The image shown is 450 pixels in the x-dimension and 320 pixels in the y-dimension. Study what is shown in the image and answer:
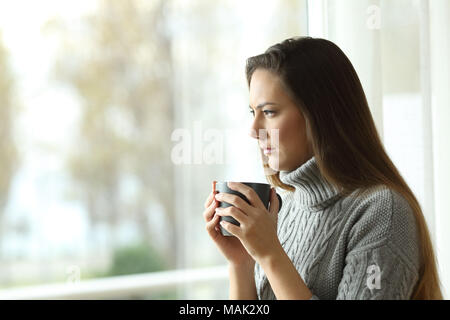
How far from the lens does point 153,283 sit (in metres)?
1.88

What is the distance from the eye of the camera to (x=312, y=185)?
0.94 meters

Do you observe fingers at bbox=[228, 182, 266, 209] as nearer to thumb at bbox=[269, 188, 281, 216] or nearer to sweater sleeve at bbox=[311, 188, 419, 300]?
thumb at bbox=[269, 188, 281, 216]

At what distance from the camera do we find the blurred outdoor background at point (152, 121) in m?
1.34

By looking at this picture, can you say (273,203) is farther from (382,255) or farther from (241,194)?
(382,255)

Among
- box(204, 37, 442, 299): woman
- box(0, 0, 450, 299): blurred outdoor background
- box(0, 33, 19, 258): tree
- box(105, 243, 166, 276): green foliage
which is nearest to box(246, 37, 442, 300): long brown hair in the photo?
box(204, 37, 442, 299): woman

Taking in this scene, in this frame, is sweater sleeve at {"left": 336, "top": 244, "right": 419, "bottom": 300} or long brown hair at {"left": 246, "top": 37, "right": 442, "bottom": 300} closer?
sweater sleeve at {"left": 336, "top": 244, "right": 419, "bottom": 300}

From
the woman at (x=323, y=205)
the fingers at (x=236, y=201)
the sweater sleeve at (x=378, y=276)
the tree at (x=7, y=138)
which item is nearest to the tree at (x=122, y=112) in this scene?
the tree at (x=7, y=138)

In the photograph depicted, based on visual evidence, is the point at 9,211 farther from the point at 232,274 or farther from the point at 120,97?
the point at 232,274

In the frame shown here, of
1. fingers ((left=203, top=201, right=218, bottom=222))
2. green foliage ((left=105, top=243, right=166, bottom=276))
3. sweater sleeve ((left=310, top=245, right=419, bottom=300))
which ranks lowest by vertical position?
green foliage ((left=105, top=243, right=166, bottom=276))

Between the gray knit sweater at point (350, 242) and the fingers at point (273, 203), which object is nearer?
the gray knit sweater at point (350, 242)

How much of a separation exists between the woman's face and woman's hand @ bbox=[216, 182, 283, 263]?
142mm

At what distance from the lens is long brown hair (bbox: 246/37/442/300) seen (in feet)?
2.88

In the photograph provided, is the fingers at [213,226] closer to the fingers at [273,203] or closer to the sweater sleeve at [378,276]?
the fingers at [273,203]

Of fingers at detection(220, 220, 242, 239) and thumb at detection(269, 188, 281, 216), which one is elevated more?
thumb at detection(269, 188, 281, 216)
